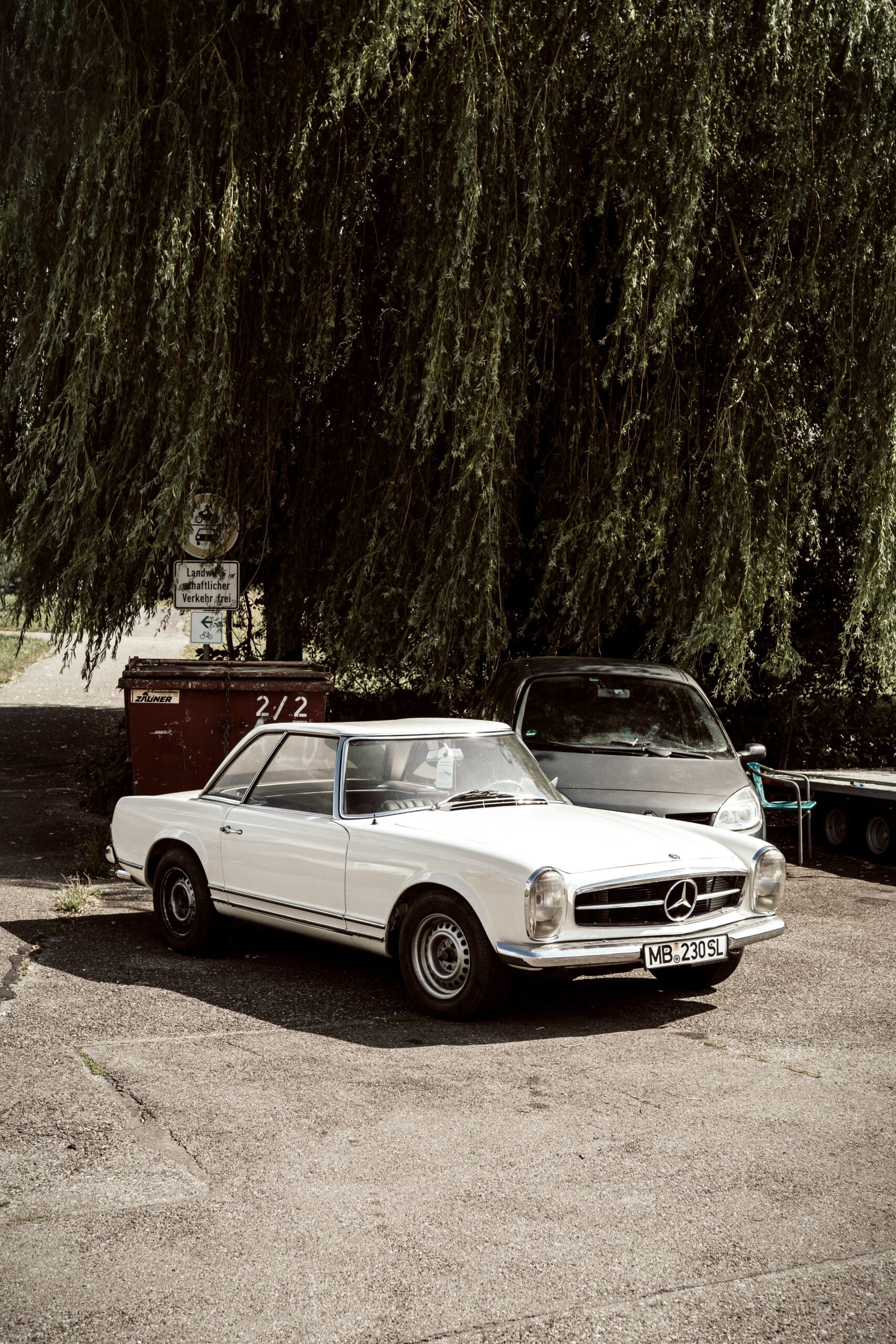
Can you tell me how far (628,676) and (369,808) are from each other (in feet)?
13.1

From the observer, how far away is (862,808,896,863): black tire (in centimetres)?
1257

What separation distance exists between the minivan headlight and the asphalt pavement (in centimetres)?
155

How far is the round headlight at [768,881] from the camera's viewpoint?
6996mm

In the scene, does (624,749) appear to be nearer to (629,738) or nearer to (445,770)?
(629,738)

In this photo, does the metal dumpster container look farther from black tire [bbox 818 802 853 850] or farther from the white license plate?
black tire [bbox 818 802 853 850]

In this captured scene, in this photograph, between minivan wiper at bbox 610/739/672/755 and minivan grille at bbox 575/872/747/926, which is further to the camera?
minivan wiper at bbox 610/739/672/755

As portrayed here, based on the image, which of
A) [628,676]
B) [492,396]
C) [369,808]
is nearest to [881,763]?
[628,676]

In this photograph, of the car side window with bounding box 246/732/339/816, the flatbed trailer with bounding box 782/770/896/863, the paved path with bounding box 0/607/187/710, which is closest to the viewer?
the car side window with bounding box 246/732/339/816

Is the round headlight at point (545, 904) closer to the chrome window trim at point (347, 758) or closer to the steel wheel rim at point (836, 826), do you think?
the chrome window trim at point (347, 758)

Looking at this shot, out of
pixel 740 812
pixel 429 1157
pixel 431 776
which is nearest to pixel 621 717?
pixel 740 812

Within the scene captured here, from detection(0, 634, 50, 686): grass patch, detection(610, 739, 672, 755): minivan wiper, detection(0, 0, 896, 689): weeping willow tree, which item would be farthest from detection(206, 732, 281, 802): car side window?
detection(0, 634, 50, 686): grass patch

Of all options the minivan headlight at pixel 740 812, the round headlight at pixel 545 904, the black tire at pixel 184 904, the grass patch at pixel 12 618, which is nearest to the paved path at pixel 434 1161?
the black tire at pixel 184 904

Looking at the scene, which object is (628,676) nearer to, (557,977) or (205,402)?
(205,402)

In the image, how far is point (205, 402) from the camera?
10430 millimetres
